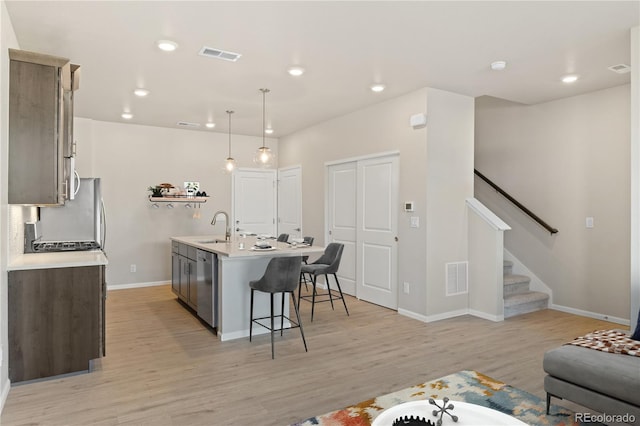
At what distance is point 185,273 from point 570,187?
5050mm

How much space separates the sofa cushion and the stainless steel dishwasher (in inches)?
119

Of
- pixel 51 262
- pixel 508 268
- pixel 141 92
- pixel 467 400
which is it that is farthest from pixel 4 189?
pixel 508 268

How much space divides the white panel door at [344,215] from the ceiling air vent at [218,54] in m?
2.62

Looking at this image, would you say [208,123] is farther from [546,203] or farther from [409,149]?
[546,203]

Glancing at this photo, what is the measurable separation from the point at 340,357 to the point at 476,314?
2.27m

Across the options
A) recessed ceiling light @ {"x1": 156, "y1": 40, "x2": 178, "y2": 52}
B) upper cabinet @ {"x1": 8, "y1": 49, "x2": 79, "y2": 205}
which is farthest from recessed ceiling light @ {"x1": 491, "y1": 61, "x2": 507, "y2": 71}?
upper cabinet @ {"x1": 8, "y1": 49, "x2": 79, "y2": 205}

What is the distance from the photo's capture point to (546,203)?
18.2 feet

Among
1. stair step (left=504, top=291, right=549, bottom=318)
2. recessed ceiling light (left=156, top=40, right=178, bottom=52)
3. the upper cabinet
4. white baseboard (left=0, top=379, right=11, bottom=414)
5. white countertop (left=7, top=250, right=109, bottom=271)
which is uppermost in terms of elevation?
recessed ceiling light (left=156, top=40, right=178, bottom=52)

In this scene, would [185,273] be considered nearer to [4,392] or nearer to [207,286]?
[207,286]

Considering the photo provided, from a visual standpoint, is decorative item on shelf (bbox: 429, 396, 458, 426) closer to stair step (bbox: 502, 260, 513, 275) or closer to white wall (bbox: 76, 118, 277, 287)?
stair step (bbox: 502, 260, 513, 275)

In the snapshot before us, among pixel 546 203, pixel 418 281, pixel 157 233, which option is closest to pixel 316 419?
pixel 418 281

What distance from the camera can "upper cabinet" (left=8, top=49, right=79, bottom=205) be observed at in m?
2.96

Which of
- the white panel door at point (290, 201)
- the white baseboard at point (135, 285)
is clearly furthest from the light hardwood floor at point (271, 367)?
the white panel door at point (290, 201)

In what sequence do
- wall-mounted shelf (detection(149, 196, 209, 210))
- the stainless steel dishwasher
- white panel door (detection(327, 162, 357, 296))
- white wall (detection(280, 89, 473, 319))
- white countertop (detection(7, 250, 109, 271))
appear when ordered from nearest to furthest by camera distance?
1. white countertop (detection(7, 250, 109, 271))
2. the stainless steel dishwasher
3. white wall (detection(280, 89, 473, 319))
4. white panel door (detection(327, 162, 357, 296))
5. wall-mounted shelf (detection(149, 196, 209, 210))
